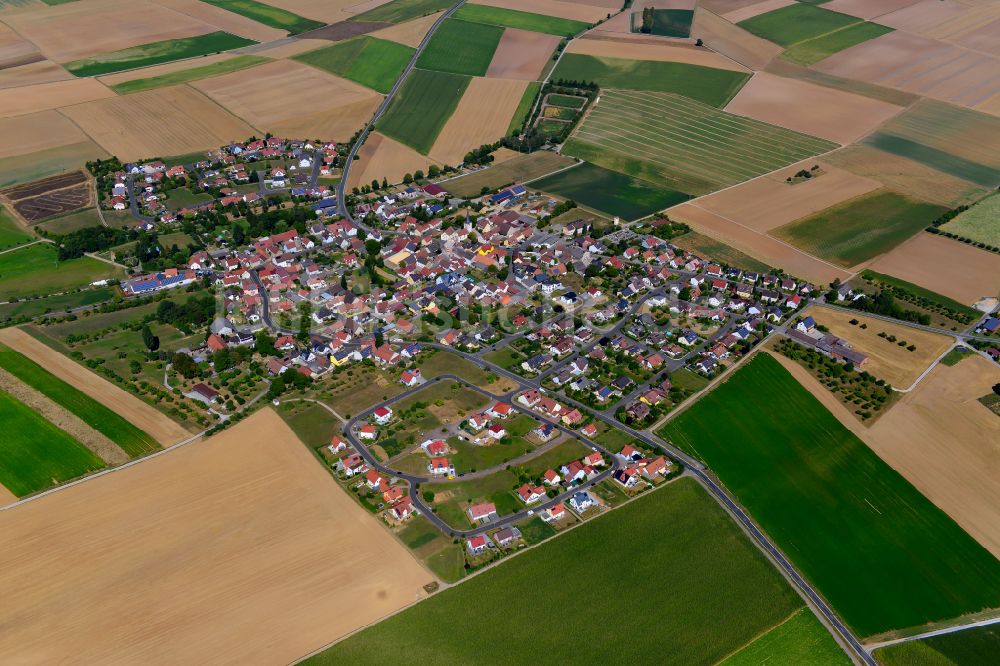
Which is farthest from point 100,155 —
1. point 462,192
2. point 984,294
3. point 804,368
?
point 984,294

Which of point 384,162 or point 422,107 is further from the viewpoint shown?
point 422,107

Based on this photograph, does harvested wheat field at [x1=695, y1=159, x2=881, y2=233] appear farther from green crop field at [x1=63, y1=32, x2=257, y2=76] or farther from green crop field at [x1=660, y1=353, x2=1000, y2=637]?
green crop field at [x1=63, y1=32, x2=257, y2=76]

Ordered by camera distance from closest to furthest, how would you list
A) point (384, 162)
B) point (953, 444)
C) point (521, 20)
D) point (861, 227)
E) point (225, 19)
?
1. point (953, 444)
2. point (861, 227)
3. point (384, 162)
4. point (521, 20)
5. point (225, 19)

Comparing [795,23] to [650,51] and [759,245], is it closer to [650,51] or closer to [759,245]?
[650,51]

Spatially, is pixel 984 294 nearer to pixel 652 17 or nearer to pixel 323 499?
pixel 323 499

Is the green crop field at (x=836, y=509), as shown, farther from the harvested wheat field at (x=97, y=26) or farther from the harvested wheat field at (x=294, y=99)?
the harvested wheat field at (x=97, y=26)

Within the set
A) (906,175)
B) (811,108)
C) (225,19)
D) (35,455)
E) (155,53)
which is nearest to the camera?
(35,455)

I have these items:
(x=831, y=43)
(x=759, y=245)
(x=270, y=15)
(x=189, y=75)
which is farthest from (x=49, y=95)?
(x=831, y=43)
